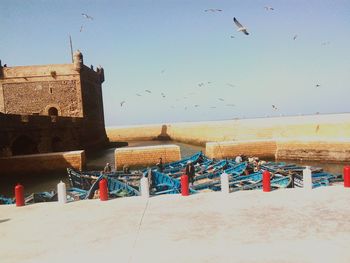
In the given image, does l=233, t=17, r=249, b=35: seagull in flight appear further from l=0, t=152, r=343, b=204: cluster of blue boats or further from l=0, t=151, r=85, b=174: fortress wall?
l=0, t=151, r=85, b=174: fortress wall

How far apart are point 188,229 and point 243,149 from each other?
23916 mm

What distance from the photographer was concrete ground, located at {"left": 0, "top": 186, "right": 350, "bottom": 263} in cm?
548

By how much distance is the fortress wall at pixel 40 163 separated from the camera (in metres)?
26.2

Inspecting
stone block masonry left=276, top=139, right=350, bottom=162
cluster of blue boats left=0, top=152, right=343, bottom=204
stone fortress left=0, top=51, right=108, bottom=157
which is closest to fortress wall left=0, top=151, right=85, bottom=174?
cluster of blue boats left=0, top=152, right=343, bottom=204

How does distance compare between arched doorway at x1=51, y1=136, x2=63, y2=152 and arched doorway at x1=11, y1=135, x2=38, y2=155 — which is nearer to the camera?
arched doorway at x1=11, y1=135, x2=38, y2=155

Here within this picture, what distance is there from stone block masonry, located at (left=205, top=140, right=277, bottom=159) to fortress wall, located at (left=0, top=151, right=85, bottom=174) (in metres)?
12.4

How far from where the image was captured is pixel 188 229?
6742mm

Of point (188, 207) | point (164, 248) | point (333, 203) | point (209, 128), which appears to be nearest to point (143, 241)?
point (164, 248)

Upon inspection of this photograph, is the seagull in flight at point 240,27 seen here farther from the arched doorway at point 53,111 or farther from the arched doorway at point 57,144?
the arched doorway at point 53,111

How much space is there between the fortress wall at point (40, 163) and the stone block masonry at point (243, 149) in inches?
487

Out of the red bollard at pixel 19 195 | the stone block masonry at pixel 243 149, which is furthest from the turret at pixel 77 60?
the red bollard at pixel 19 195

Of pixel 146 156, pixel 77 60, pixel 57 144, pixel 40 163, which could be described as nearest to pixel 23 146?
pixel 57 144

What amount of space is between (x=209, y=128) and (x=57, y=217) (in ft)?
143

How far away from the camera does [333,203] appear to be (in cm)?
810
